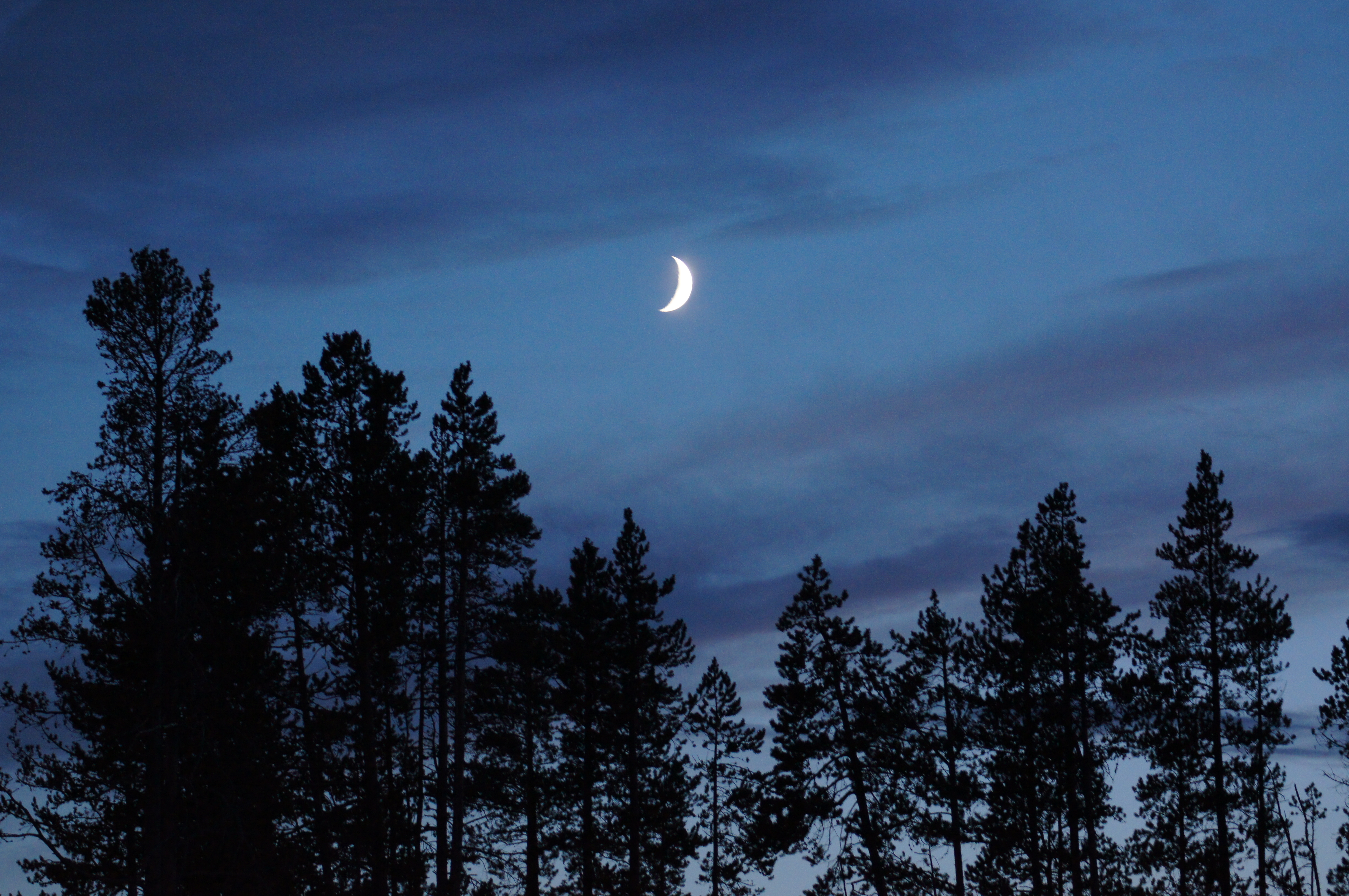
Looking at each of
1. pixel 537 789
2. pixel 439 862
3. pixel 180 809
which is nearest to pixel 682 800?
pixel 537 789

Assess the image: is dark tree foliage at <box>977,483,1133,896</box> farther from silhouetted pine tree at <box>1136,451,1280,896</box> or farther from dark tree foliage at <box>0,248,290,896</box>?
dark tree foliage at <box>0,248,290,896</box>

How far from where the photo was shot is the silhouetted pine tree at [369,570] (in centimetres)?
2752

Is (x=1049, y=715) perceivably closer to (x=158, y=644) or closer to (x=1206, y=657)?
(x=1206, y=657)

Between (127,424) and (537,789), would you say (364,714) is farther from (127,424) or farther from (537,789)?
(537,789)

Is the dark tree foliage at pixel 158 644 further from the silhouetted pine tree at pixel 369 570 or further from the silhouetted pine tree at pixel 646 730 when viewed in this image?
the silhouetted pine tree at pixel 646 730

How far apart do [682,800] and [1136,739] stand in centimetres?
1746

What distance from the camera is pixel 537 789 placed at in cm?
4175

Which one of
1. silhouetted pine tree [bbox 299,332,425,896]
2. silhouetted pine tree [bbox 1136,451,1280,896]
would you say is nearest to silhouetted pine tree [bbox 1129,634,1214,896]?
silhouetted pine tree [bbox 1136,451,1280,896]

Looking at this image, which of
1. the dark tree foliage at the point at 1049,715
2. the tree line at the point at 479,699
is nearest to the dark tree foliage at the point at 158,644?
the tree line at the point at 479,699

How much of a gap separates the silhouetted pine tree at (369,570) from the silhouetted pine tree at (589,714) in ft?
35.1

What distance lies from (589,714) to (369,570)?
50.9ft

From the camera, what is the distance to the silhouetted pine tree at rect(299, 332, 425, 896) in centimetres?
2752

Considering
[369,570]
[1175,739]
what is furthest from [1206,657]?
[369,570]

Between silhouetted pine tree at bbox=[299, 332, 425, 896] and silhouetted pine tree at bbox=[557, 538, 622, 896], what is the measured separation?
35.1 ft
